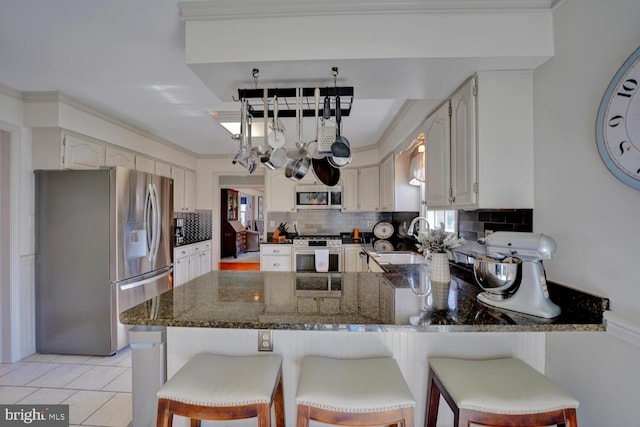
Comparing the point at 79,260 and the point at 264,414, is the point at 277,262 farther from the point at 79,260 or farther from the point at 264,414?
the point at 264,414

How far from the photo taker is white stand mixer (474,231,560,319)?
114cm

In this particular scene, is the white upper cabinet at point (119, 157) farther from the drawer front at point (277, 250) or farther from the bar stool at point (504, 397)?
the bar stool at point (504, 397)

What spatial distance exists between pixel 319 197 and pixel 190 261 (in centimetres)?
223

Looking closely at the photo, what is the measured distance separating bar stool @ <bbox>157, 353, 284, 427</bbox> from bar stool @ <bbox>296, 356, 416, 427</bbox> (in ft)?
0.43

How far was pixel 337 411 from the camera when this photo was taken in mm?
945

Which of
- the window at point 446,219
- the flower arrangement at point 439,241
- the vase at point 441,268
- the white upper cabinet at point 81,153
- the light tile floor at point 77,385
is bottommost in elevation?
the light tile floor at point 77,385

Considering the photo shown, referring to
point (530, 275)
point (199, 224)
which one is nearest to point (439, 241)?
point (530, 275)

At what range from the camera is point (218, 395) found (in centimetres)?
98

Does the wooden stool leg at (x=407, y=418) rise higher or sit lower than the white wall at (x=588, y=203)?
lower

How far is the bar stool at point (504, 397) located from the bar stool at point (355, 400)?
0.19m

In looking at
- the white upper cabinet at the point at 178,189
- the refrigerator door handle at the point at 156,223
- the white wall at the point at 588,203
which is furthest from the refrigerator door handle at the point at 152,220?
the white wall at the point at 588,203

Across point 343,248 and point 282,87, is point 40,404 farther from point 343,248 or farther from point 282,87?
point 343,248

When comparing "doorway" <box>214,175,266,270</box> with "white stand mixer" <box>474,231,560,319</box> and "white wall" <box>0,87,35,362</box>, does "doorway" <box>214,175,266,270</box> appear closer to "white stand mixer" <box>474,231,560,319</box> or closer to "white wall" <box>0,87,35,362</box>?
"white wall" <box>0,87,35,362</box>

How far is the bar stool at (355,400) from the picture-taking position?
0.94 meters
